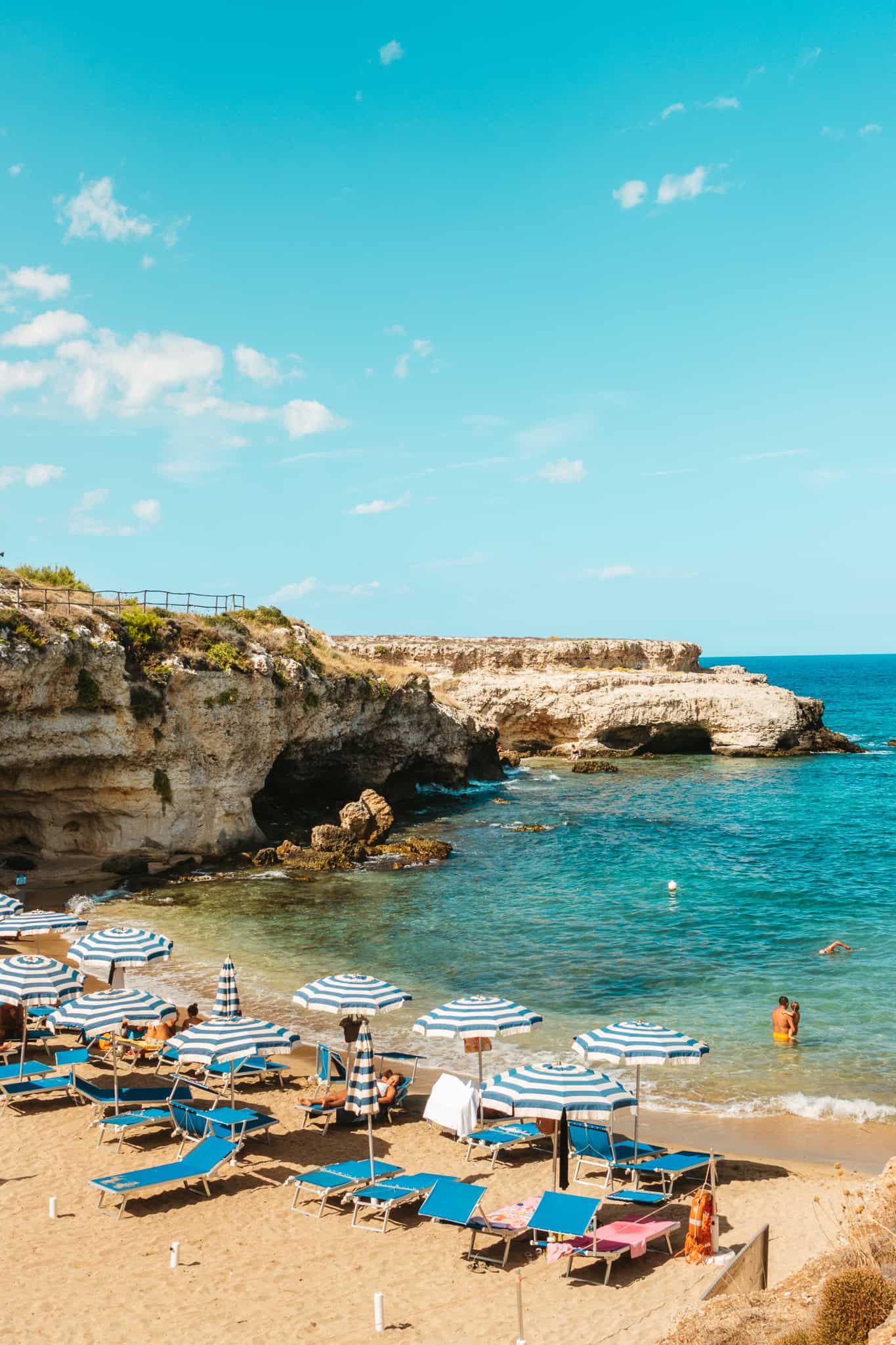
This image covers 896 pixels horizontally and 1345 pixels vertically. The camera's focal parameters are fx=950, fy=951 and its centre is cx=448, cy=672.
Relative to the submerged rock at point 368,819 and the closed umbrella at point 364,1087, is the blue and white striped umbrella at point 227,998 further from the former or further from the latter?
the submerged rock at point 368,819

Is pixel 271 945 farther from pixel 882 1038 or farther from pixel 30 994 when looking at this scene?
pixel 882 1038

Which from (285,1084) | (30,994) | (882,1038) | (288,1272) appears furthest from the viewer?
(882,1038)

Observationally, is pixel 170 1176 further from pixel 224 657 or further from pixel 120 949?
pixel 224 657

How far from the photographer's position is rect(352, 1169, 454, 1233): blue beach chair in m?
11.8

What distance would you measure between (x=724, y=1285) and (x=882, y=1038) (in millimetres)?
11463

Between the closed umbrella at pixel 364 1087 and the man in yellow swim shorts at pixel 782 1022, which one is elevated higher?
the closed umbrella at pixel 364 1087

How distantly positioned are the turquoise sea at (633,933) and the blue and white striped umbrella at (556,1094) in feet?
15.1

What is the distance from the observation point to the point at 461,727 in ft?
174

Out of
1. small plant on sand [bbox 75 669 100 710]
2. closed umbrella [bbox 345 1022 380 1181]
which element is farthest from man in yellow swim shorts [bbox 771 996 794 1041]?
small plant on sand [bbox 75 669 100 710]

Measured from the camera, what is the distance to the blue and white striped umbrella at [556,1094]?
11.8 m

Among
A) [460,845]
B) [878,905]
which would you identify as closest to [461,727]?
[460,845]

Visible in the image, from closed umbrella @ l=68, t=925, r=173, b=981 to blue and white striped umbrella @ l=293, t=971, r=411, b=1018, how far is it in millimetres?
4091

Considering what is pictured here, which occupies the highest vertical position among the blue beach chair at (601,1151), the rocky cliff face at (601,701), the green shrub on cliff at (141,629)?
the green shrub on cliff at (141,629)

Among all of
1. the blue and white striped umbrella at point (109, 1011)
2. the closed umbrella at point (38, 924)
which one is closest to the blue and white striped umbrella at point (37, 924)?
the closed umbrella at point (38, 924)
